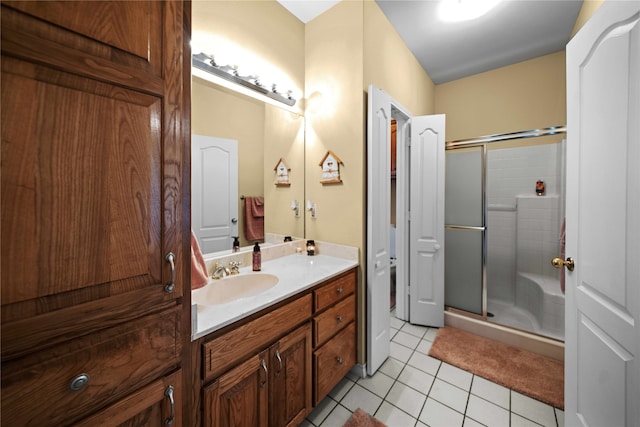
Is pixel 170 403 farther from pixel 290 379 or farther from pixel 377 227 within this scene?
pixel 377 227

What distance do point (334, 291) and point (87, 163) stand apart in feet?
4.15

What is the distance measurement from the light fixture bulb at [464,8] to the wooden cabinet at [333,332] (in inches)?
84.2

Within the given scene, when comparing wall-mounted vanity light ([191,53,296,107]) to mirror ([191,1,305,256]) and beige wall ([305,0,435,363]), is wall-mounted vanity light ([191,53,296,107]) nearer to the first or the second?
mirror ([191,1,305,256])

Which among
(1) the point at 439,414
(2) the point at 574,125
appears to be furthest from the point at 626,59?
(1) the point at 439,414

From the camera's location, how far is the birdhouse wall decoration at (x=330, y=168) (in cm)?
182

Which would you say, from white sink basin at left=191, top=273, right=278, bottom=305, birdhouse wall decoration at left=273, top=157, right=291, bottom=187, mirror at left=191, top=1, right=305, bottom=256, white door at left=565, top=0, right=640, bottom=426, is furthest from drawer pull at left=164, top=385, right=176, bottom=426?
white door at left=565, top=0, right=640, bottom=426

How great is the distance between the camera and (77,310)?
561 mm

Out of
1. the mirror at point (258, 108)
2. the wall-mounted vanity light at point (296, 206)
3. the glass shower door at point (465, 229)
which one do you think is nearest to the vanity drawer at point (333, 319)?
the mirror at point (258, 108)

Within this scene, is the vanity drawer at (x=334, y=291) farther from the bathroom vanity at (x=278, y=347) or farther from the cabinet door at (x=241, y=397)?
the cabinet door at (x=241, y=397)

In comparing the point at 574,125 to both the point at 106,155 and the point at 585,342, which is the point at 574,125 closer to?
the point at 585,342

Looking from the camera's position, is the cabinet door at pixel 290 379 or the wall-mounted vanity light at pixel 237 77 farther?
the wall-mounted vanity light at pixel 237 77

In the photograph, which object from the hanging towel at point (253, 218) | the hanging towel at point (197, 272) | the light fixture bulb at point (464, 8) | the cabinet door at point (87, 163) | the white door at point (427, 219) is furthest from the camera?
the white door at point (427, 219)

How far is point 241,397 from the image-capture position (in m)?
0.97

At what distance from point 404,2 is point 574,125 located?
1457 millimetres
